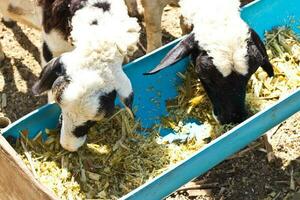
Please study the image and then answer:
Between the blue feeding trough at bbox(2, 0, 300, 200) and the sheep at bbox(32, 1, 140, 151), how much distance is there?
1.10ft

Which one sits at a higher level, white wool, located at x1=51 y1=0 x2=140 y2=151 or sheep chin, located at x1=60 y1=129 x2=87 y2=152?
white wool, located at x1=51 y1=0 x2=140 y2=151

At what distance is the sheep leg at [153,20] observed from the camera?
581cm

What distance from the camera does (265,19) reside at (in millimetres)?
5547

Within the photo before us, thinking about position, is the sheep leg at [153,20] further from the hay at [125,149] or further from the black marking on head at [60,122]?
the black marking on head at [60,122]

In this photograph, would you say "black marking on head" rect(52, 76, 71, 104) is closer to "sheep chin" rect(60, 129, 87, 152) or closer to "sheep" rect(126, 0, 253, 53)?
"sheep chin" rect(60, 129, 87, 152)

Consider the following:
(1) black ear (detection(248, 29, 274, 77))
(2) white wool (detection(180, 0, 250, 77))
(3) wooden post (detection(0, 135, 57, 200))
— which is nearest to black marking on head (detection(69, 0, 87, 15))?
(2) white wool (detection(180, 0, 250, 77))

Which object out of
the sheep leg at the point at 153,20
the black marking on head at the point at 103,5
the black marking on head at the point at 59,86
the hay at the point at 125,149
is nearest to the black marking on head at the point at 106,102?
the black marking on head at the point at 59,86

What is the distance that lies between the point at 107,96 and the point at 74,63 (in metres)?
0.32

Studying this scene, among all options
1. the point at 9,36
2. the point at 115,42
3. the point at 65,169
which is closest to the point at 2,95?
the point at 9,36

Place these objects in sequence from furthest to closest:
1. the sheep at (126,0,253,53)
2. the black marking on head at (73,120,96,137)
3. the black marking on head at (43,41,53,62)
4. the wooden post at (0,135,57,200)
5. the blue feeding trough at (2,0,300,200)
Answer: the sheep at (126,0,253,53), the black marking on head at (43,41,53,62), the black marking on head at (73,120,96,137), the blue feeding trough at (2,0,300,200), the wooden post at (0,135,57,200)

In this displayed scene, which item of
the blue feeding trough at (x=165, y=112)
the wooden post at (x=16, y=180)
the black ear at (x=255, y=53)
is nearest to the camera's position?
the wooden post at (x=16, y=180)

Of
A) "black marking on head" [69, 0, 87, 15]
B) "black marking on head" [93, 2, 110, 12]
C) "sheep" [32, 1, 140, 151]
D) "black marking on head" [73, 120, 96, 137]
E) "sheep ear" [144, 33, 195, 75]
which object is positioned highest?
"black marking on head" [69, 0, 87, 15]

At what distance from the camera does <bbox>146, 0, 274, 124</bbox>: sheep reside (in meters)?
4.36

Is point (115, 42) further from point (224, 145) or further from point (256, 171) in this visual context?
point (256, 171)
